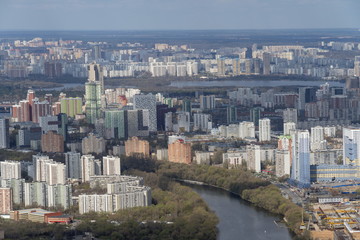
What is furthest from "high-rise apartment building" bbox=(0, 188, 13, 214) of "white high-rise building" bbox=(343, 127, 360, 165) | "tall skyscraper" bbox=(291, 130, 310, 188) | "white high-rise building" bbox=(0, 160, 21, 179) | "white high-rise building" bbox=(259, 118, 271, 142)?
"white high-rise building" bbox=(259, 118, 271, 142)

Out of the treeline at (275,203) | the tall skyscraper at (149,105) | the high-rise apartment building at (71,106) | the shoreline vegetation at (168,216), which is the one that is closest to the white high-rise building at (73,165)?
the shoreline vegetation at (168,216)

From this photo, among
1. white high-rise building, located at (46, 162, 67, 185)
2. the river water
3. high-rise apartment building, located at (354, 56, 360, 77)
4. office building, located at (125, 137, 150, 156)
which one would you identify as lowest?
the river water

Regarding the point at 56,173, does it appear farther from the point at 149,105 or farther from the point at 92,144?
the point at 149,105

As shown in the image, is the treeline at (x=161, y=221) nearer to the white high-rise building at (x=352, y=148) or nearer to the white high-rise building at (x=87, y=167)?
the white high-rise building at (x=87, y=167)

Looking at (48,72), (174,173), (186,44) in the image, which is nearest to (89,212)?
(174,173)

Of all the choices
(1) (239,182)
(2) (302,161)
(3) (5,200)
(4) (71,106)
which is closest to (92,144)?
(1) (239,182)

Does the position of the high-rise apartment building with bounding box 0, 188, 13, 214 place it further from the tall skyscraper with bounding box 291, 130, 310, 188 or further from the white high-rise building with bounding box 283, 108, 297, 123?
the white high-rise building with bounding box 283, 108, 297, 123

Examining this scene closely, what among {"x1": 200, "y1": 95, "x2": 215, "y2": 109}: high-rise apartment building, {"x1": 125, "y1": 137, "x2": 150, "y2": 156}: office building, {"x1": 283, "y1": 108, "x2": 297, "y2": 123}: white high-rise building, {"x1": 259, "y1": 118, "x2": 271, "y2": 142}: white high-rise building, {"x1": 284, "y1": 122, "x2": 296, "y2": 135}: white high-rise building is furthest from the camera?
{"x1": 200, "y1": 95, "x2": 215, "y2": 109}: high-rise apartment building
